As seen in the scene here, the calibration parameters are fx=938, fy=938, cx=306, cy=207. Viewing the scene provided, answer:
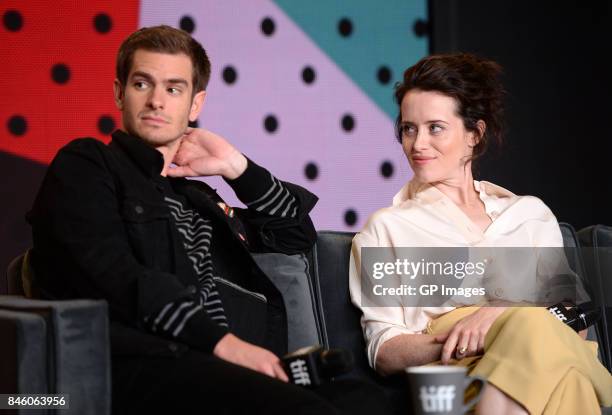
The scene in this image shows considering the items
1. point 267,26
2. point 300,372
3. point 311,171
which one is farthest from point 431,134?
point 267,26

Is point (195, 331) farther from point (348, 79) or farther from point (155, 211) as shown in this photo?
point (348, 79)

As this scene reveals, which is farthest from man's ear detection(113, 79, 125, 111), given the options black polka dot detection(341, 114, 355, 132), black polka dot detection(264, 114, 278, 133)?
black polka dot detection(341, 114, 355, 132)

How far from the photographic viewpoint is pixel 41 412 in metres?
1.71

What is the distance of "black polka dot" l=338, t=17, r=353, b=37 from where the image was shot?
12.8 feet

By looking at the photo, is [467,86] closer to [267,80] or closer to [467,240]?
[467,240]

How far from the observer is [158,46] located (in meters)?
2.28

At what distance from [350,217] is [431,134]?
1224mm

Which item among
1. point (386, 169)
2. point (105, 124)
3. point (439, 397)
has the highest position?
point (105, 124)

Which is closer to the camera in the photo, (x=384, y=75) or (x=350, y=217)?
(x=350, y=217)

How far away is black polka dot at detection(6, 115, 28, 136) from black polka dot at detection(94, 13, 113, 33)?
44 cm

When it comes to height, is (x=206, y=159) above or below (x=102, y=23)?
Answer: below

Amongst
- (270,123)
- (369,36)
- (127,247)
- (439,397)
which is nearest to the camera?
(439,397)

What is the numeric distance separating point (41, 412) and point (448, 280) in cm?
121
